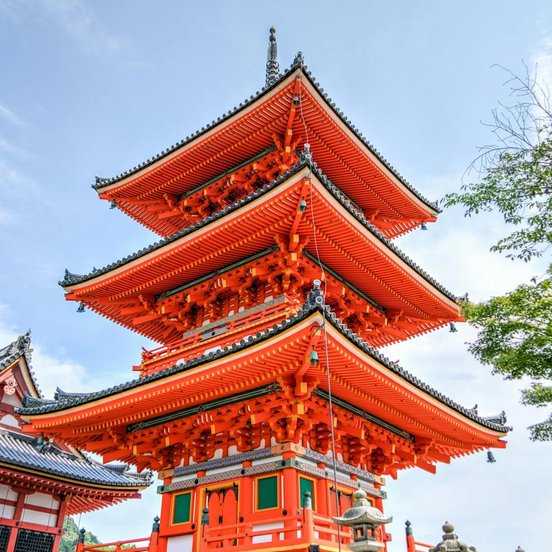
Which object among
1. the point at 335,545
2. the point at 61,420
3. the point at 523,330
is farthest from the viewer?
the point at 61,420

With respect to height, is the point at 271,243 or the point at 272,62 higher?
the point at 272,62

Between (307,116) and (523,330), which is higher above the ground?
(307,116)

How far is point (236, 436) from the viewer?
12172 millimetres

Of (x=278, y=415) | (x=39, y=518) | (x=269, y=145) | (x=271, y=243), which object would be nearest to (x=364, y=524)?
(x=278, y=415)

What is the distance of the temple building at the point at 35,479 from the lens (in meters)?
16.4

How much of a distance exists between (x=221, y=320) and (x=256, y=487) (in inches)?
185

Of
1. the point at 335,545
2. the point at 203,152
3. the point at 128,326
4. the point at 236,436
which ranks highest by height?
the point at 203,152

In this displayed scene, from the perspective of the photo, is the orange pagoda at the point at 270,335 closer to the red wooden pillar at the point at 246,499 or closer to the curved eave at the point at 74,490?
the red wooden pillar at the point at 246,499

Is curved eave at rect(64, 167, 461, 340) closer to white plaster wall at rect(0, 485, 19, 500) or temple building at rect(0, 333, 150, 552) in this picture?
temple building at rect(0, 333, 150, 552)

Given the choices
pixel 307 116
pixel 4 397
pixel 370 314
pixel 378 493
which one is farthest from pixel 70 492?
pixel 307 116

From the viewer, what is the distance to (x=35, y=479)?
16547mm

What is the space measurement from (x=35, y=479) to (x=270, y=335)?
11076 millimetres

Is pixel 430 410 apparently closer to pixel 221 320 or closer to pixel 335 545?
pixel 335 545

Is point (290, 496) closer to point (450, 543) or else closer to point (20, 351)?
point (450, 543)
